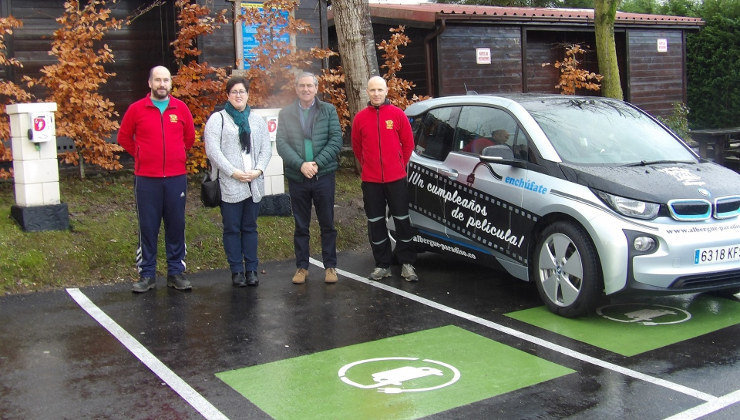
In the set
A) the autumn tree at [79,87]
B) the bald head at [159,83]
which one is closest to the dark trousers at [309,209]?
the bald head at [159,83]

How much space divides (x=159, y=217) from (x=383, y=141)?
209 cm

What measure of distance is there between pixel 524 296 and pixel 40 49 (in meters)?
8.34

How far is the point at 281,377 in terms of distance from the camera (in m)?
4.98

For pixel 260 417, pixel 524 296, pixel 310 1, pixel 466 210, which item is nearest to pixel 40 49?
pixel 310 1

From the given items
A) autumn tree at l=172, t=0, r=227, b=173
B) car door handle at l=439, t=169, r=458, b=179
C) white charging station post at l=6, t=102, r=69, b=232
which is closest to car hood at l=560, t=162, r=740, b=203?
car door handle at l=439, t=169, r=458, b=179

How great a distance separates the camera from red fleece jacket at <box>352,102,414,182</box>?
731 cm

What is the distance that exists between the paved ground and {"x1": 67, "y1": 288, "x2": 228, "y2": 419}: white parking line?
0.02 m

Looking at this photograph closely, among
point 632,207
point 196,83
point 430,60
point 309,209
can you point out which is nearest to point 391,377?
point 632,207

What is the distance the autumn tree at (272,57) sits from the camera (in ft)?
35.8

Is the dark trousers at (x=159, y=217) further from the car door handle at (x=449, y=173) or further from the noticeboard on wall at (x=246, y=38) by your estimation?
the noticeboard on wall at (x=246, y=38)

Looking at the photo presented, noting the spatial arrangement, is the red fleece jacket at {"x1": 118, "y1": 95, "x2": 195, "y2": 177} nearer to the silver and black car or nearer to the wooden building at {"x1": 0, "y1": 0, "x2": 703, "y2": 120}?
the silver and black car

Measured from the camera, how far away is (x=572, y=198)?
20.2ft

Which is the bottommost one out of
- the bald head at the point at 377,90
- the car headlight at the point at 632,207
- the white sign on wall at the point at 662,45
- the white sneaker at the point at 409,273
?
the white sneaker at the point at 409,273

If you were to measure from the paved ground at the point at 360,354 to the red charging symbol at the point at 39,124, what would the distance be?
1772mm
